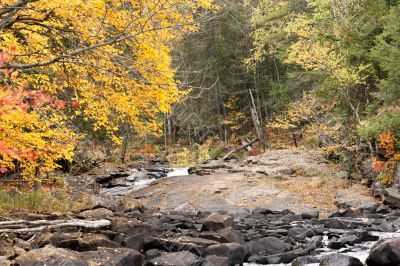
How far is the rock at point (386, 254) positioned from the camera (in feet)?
22.5

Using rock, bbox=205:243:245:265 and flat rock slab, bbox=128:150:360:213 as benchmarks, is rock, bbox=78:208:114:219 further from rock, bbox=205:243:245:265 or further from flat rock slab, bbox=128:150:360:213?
rock, bbox=205:243:245:265

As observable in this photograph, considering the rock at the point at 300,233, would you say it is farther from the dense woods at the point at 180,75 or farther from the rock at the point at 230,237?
the dense woods at the point at 180,75

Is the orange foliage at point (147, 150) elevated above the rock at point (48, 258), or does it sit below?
above

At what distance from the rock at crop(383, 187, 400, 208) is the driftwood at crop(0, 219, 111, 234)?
33.0 ft

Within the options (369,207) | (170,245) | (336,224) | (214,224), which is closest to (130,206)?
(214,224)

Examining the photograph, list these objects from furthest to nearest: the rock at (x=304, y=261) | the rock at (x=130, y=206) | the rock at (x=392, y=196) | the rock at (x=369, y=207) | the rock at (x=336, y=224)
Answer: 1. the rock at (x=130, y=206)
2. the rock at (x=392, y=196)
3. the rock at (x=369, y=207)
4. the rock at (x=336, y=224)
5. the rock at (x=304, y=261)

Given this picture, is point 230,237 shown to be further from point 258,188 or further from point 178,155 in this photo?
point 178,155

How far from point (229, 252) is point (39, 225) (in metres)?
4.18

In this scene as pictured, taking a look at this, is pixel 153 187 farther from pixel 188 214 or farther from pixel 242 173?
pixel 188 214

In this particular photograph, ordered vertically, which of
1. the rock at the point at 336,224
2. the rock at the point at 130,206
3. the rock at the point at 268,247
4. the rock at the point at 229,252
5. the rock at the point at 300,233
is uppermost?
the rock at the point at 130,206

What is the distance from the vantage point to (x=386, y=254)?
6.93m

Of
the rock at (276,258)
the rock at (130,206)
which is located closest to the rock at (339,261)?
the rock at (276,258)

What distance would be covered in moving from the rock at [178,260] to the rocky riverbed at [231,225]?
0.06ft

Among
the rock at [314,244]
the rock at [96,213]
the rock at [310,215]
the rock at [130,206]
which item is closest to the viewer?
the rock at [314,244]
